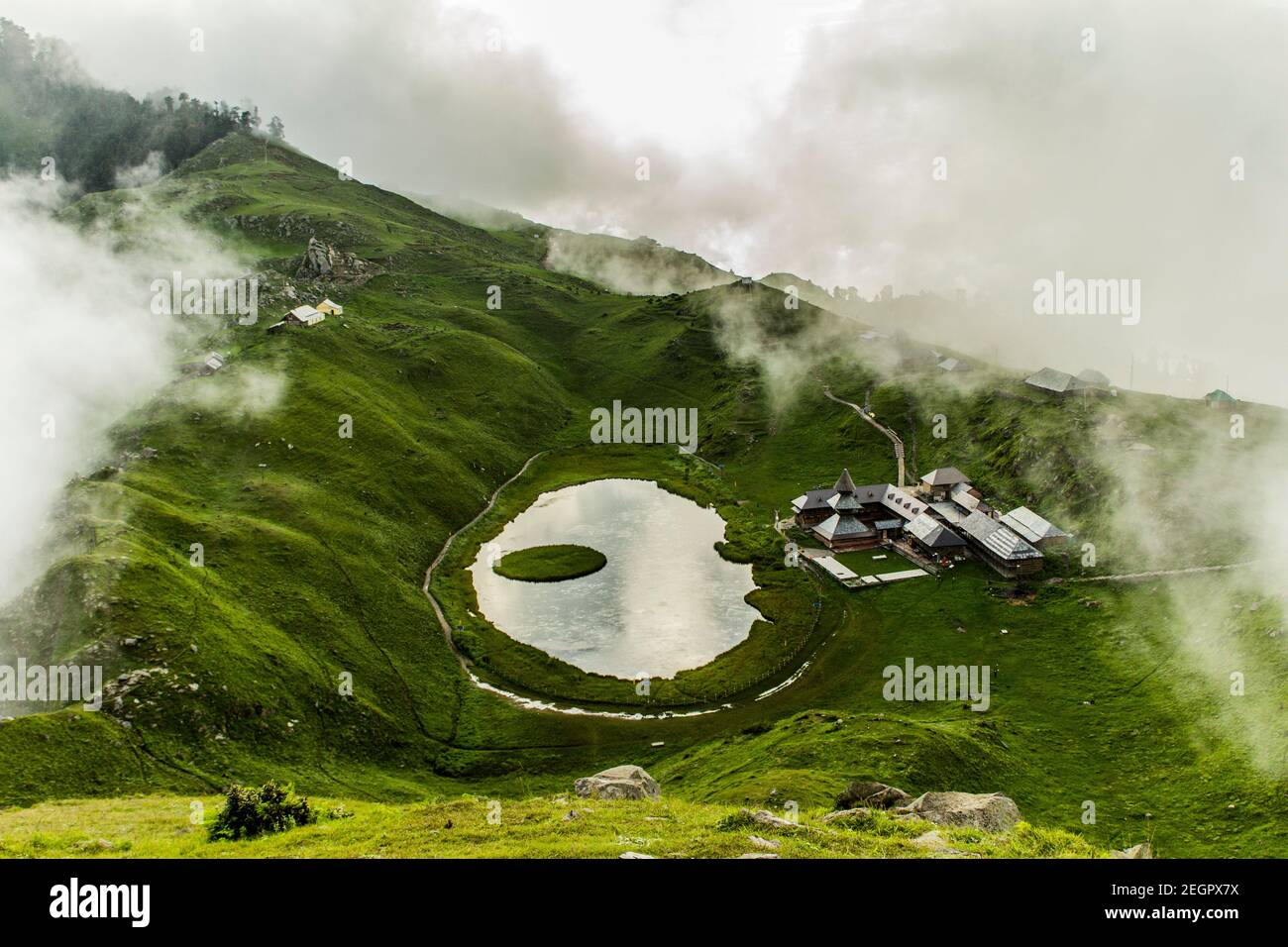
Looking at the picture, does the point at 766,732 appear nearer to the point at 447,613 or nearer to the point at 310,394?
the point at 447,613

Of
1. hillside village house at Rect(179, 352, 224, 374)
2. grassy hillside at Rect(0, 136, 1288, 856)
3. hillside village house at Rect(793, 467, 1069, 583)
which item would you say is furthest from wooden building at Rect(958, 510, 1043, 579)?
hillside village house at Rect(179, 352, 224, 374)

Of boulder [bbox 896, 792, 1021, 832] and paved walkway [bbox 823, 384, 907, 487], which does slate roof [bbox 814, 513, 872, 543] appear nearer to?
paved walkway [bbox 823, 384, 907, 487]

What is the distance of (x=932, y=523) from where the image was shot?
370 ft

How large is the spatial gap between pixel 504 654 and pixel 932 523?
6514 centimetres

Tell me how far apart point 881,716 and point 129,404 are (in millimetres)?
118925

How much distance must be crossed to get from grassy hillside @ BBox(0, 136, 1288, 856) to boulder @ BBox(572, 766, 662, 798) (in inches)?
104

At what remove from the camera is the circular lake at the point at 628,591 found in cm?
9288

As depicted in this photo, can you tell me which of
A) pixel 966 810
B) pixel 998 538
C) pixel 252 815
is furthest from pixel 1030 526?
pixel 252 815

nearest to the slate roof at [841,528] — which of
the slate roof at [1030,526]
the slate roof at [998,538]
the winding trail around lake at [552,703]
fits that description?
the slate roof at [998,538]

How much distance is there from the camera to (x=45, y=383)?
112 meters

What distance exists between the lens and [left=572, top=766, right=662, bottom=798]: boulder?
4431 cm

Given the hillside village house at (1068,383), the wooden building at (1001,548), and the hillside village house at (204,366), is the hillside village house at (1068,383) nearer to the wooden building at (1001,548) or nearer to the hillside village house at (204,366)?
the wooden building at (1001,548)

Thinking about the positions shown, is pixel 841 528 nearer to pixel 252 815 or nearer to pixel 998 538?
pixel 998 538

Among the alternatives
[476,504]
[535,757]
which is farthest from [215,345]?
[535,757]
